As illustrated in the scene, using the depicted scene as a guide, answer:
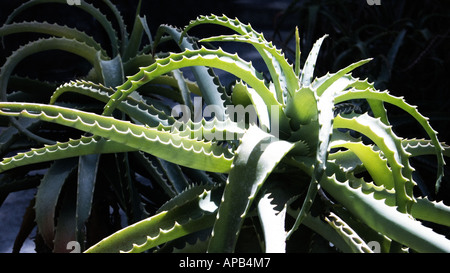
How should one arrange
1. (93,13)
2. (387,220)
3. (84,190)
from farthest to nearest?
(93,13) → (84,190) → (387,220)

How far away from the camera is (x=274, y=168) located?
0.56 meters

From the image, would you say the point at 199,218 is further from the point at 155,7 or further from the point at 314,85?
the point at 155,7

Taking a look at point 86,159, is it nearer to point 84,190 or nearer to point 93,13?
point 84,190

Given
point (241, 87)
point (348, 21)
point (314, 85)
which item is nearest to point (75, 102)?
point (241, 87)

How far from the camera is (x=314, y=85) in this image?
624 mm

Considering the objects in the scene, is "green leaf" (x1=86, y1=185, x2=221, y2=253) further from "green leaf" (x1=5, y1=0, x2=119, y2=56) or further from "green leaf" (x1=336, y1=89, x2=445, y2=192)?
"green leaf" (x1=5, y1=0, x2=119, y2=56)

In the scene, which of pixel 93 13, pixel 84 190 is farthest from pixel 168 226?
pixel 93 13

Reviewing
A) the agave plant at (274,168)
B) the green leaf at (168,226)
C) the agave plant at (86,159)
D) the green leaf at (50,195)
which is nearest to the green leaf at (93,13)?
the agave plant at (86,159)

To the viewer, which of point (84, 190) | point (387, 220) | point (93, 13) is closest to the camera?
point (387, 220)

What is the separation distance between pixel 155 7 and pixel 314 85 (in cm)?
179

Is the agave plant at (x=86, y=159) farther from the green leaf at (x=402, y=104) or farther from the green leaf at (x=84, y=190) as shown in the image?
the green leaf at (x=402, y=104)

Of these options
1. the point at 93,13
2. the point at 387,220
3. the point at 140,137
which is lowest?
the point at 387,220

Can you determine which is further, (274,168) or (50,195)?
(50,195)

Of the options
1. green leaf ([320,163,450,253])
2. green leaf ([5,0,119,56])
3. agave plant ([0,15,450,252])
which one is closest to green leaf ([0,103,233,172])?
agave plant ([0,15,450,252])
